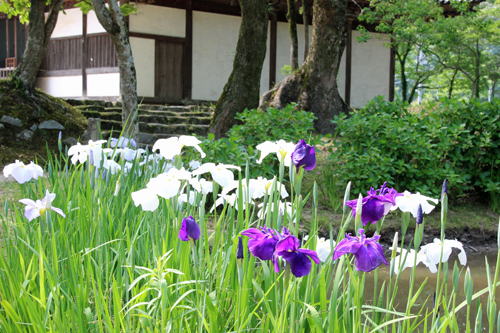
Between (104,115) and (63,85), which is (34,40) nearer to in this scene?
(104,115)

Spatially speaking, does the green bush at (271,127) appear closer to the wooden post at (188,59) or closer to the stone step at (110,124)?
the stone step at (110,124)

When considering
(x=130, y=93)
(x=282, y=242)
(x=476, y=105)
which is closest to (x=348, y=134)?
(x=476, y=105)

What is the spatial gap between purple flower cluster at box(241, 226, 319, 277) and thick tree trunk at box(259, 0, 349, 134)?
22.1 feet

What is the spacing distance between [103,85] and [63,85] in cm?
159

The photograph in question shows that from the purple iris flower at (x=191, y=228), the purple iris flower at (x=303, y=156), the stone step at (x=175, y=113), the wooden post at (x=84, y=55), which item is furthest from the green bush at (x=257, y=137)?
the wooden post at (x=84, y=55)

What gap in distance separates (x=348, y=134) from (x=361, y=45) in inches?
386

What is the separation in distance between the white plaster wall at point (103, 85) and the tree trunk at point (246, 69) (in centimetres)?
518

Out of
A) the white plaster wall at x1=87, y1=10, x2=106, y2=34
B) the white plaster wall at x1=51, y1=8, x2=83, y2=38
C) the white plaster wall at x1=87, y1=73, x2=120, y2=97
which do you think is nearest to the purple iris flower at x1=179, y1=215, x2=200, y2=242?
the white plaster wall at x1=87, y1=73, x2=120, y2=97

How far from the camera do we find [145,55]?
1116cm

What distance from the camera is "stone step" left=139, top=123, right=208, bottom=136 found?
902 centimetres

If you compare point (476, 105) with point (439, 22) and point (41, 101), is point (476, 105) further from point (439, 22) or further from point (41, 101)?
point (41, 101)

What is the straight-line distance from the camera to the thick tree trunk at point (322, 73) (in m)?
7.62

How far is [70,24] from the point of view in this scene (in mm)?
11547

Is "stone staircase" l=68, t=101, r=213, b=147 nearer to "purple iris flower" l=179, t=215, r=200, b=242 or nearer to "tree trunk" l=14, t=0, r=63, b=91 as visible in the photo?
"tree trunk" l=14, t=0, r=63, b=91
